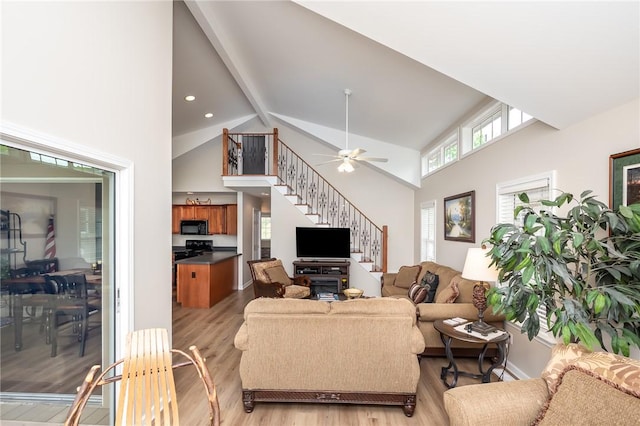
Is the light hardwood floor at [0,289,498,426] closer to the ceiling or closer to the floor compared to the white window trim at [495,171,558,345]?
closer to the floor

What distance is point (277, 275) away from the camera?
596 centimetres

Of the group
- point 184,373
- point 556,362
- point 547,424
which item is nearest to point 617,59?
point 556,362

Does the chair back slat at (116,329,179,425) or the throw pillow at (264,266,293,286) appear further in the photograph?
the throw pillow at (264,266,293,286)

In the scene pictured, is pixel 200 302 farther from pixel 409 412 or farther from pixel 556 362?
pixel 556 362

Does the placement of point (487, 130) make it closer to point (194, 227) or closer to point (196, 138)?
point (196, 138)

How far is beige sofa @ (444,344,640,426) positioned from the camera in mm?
1329

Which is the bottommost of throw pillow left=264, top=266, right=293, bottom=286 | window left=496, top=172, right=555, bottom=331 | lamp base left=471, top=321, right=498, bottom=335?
throw pillow left=264, top=266, right=293, bottom=286

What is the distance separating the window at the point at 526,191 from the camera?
2.79 metres

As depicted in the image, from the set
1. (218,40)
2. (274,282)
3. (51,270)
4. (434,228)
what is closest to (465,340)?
(51,270)

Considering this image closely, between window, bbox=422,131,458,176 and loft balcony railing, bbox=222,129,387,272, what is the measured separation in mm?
1801

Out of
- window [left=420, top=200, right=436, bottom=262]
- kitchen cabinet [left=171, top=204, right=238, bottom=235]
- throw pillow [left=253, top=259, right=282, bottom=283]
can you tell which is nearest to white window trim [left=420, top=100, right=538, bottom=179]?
window [left=420, top=200, right=436, bottom=262]

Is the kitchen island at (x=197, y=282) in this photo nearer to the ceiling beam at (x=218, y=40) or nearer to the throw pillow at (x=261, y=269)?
the throw pillow at (x=261, y=269)

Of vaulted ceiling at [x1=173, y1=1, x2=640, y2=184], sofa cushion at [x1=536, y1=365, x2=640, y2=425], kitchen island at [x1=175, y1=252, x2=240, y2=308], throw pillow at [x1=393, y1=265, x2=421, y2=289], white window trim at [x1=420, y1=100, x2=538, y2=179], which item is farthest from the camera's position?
kitchen island at [x1=175, y1=252, x2=240, y2=308]

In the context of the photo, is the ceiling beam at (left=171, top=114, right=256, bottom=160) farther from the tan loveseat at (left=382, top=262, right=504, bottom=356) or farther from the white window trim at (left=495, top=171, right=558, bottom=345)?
the tan loveseat at (left=382, top=262, right=504, bottom=356)
